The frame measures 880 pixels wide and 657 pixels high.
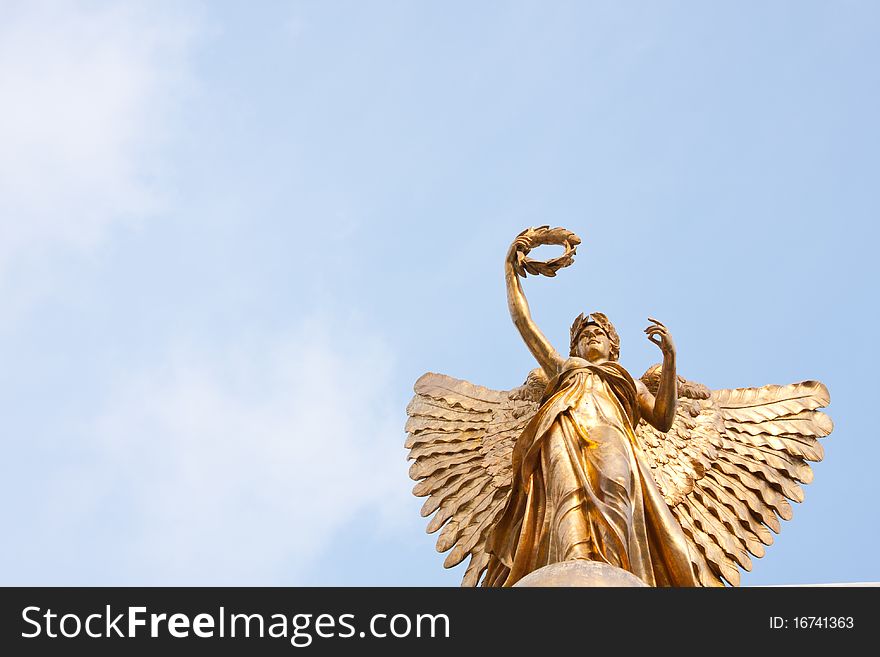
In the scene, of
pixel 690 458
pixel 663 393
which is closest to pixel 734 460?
pixel 690 458

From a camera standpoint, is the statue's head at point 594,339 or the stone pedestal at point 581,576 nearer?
the stone pedestal at point 581,576

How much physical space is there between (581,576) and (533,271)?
3.83 meters

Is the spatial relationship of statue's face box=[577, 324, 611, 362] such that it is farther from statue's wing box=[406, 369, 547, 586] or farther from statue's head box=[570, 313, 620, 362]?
statue's wing box=[406, 369, 547, 586]

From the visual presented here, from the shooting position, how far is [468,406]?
1343cm

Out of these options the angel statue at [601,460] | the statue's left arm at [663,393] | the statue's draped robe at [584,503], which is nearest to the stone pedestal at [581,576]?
the angel statue at [601,460]

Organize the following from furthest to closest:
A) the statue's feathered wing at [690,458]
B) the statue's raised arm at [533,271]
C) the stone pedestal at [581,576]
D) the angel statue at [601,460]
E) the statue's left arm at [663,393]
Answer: the statue's feathered wing at [690,458]
the statue's raised arm at [533,271]
the statue's left arm at [663,393]
the angel statue at [601,460]
the stone pedestal at [581,576]

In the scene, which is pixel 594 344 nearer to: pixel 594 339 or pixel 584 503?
pixel 594 339

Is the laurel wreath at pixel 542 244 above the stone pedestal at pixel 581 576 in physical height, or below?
above

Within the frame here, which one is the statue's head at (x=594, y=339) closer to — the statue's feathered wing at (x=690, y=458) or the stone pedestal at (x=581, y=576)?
the statue's feathered wing at (x=690, y=458)

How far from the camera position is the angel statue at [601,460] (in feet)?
33.1

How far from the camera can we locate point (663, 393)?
11258 mm
